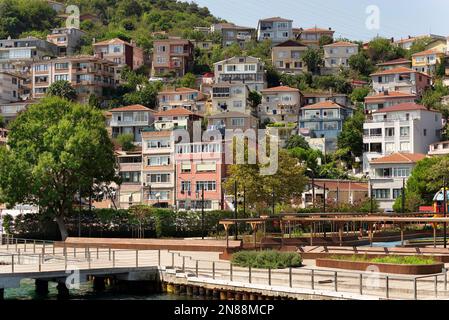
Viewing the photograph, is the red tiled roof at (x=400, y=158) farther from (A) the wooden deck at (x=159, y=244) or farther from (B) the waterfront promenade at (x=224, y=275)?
(B) the waterfront promenade at (x=224, y=275)

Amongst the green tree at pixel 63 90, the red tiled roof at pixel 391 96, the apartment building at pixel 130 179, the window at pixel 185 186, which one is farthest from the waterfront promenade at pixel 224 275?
the green tree at pixel 63 90

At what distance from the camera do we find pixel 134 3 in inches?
7534

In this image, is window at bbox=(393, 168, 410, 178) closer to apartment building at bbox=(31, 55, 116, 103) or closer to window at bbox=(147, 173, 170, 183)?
window at bbox=(147, 173, 170, 183)

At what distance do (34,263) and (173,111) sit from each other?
69.1m

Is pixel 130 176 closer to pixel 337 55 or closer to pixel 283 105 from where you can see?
pixel 283 105

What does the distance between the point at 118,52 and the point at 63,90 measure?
20.9 m

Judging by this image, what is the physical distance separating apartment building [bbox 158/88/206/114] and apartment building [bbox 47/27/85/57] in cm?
3897

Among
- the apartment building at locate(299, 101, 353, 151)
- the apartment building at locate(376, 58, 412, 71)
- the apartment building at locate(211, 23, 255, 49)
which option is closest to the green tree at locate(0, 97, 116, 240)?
the apartment building at locate(299, 101, 353, 151)

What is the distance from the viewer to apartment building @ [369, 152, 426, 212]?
83688 millimetres

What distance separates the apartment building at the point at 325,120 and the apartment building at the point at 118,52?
3928 cm
